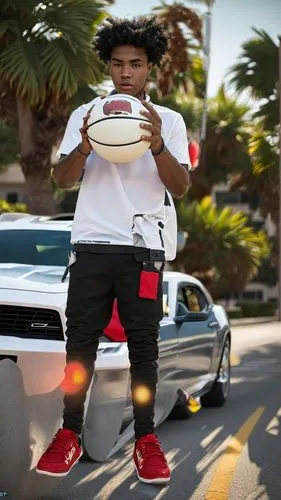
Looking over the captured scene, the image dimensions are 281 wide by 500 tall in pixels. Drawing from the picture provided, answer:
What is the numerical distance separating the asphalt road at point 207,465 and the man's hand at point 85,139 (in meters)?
1.47

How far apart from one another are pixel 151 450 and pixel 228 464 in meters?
2.26

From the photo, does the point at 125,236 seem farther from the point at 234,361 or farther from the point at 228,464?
the point at 234,361

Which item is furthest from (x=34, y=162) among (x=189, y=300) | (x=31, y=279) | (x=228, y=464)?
(x=31, y=279)

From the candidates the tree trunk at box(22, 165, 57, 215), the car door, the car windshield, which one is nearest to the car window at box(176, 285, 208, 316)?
the car door

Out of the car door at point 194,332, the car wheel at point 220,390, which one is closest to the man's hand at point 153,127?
the car door at point 194,332

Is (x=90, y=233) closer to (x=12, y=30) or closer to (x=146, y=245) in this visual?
(x=146, y=245)

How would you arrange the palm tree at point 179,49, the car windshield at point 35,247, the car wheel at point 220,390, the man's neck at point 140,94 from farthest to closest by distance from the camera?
the palm tree at point 179,49, the car wheel at point 220,390, the car windshield at point 35,247, the man's neck at point 140,94

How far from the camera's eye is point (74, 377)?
513 cm

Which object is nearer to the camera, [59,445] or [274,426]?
[59,445]

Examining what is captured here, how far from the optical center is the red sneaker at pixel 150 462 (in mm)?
4945

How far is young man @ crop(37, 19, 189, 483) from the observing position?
5.02 m

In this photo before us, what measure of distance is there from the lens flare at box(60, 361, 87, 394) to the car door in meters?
3.82

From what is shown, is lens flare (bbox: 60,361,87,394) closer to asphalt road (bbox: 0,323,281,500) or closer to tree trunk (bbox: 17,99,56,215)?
asphalt road (bbox: 0,323,281,500)

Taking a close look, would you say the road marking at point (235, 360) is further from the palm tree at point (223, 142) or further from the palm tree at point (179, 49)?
the palm tree at point (223, 142)
